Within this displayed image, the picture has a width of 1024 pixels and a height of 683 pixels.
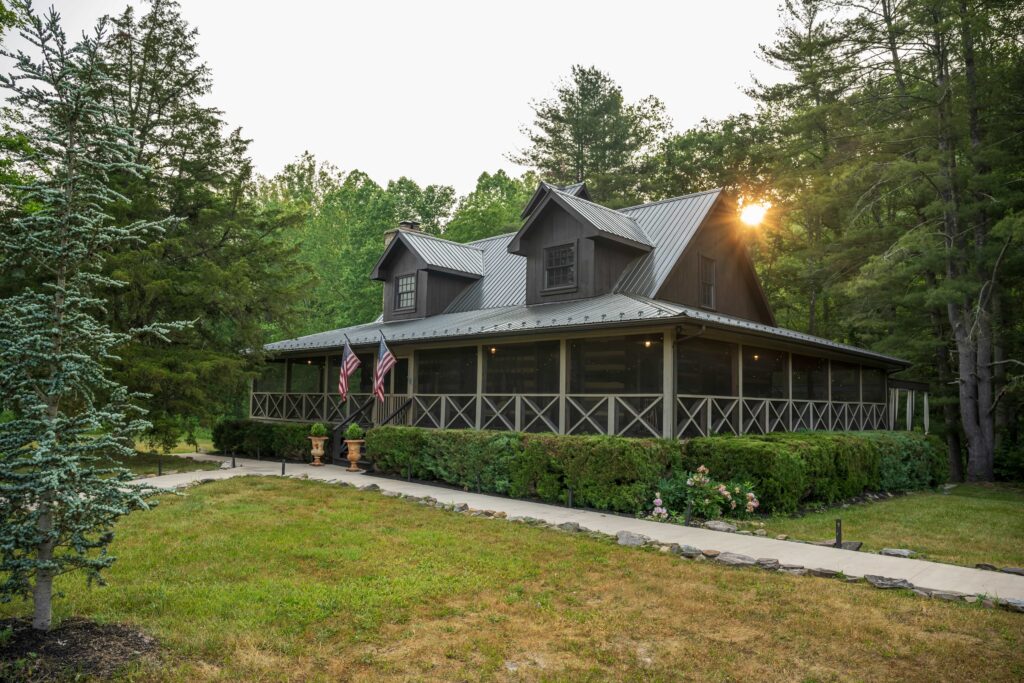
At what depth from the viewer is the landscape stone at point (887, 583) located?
6477 millimetres

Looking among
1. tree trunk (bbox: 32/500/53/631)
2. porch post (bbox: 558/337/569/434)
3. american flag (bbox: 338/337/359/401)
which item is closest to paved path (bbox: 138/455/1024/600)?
porch post (bbox: 558/337/569/434)

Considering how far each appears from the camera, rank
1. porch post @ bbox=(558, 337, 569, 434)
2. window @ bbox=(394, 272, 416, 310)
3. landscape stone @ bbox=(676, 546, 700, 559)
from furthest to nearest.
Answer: window @ bbox=(394, 272, 416, 310) → porch post @ bbox=(558, 337, 569, 434) → landscape stone @ bbox=(676, 546, 700, 559)

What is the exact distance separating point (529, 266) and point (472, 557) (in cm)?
1087

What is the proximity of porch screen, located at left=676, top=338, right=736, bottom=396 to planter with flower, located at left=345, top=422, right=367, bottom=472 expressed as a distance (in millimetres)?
7522

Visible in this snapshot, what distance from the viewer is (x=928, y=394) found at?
24.3 metres

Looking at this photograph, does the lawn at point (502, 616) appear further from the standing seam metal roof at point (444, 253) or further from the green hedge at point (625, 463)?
the standing seam metal roof at point (444, 253)

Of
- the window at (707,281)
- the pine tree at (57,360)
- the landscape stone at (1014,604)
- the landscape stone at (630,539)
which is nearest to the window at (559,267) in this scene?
the window at (707,281)

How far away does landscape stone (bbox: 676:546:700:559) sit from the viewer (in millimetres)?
7755

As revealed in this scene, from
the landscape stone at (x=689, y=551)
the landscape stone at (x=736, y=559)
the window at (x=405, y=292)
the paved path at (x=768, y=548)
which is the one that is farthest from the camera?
the window at (x=405, y=292)

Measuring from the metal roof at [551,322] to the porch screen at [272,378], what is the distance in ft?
6.26

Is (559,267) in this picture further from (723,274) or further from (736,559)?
(736,559)

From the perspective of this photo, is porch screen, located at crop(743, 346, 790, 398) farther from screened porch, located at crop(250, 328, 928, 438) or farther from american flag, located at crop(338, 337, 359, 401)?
american flag, located at crop(338, 337, 359, 401)

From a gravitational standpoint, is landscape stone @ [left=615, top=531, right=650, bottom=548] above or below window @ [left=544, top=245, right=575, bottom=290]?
below

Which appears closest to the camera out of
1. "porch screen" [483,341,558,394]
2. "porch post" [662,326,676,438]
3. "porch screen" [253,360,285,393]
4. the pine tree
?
the pine tree
